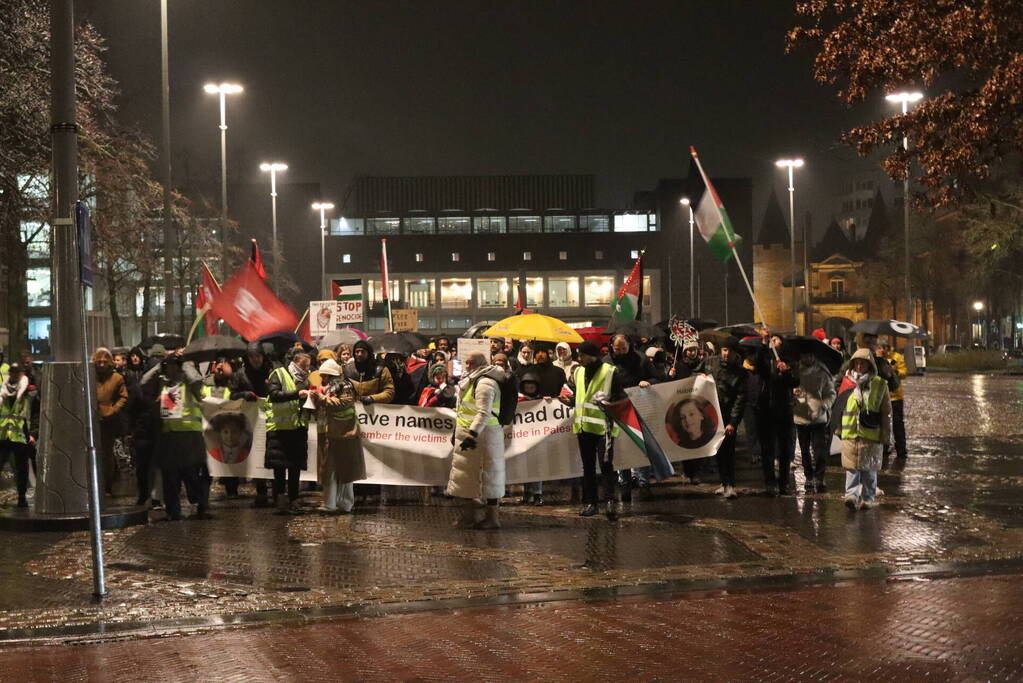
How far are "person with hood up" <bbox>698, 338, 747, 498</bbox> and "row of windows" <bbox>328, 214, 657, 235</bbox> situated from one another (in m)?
91.2

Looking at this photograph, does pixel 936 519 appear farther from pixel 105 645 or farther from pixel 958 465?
pixel 105 645

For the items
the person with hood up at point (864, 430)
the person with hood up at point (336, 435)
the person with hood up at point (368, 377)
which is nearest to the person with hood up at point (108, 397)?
the person with hood up at point (336, 435)

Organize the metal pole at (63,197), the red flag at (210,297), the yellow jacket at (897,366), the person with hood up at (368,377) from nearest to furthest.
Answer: the metal pole at (63,197) → the person with hood up at (368,377) → the yellow jacket at (897,366) → the red flag at (210,297)

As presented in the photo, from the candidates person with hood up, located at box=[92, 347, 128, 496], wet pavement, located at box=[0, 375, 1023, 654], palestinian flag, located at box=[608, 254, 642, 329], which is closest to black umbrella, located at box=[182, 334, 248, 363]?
person with hood up, located at box=[92, 347, 128, 496]

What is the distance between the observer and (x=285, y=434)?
1380 cm

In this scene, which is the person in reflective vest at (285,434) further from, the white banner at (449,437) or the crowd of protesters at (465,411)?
the white banner at (449,437)

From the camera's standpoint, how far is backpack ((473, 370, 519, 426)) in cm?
1222

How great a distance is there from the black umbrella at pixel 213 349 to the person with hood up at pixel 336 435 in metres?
2.83

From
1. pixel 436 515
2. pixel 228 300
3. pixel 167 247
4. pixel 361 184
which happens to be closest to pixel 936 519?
pixel 436 515

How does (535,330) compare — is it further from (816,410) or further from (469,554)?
(469,554)

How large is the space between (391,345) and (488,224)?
9236 centimetres

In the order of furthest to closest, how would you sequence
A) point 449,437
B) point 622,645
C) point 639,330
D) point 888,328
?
1. point 888,328
2. point 639,330
3. point 449,437
4. point 622,645

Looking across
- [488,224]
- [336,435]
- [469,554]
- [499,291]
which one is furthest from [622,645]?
[488,224]

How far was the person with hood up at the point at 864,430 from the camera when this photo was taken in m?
12.8
